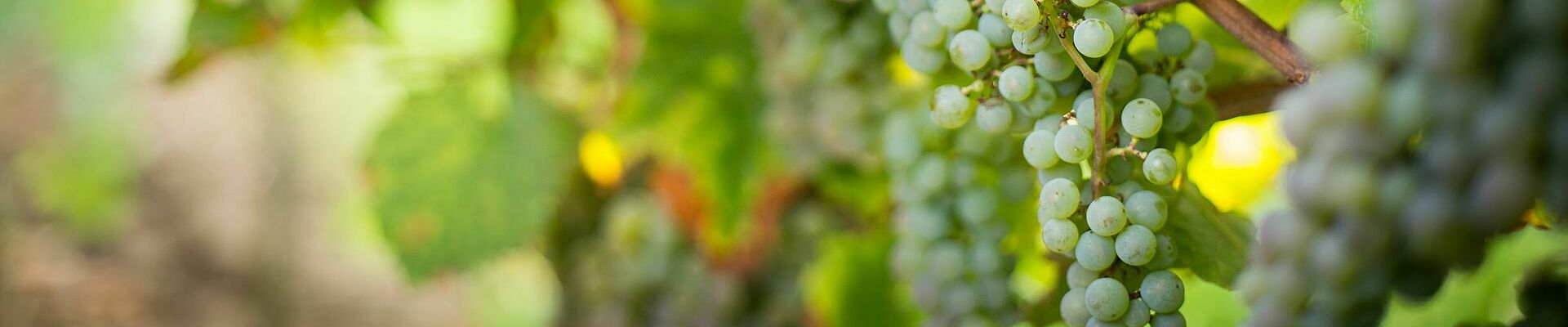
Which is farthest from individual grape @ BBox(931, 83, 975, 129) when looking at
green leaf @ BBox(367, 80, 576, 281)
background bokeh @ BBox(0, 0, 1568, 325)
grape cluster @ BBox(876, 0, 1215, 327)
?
green leaf @ BBox(367, 80, 576, 281)

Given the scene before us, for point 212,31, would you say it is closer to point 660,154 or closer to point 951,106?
point 660,154

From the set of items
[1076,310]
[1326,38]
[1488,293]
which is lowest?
[1488,293]

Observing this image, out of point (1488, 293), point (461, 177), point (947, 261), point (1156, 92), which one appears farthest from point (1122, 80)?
point (461, 177)

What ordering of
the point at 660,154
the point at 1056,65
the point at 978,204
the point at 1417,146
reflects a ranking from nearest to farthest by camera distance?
the point at 1417,146 < the point at 1056,65 < the point at 978,204 < the point at 660,154

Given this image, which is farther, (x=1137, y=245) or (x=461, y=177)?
(x=461, y=177)

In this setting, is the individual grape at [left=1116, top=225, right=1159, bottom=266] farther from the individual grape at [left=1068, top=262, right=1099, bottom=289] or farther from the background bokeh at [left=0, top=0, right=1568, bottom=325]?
the background bokeh at [left=0, top=0, right=1568, bottom=325]

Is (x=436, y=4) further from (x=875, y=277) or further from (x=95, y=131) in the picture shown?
(x=95, y=131)

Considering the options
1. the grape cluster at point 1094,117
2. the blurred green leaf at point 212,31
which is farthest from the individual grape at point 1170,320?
the blurred green leaf at point 212,31
